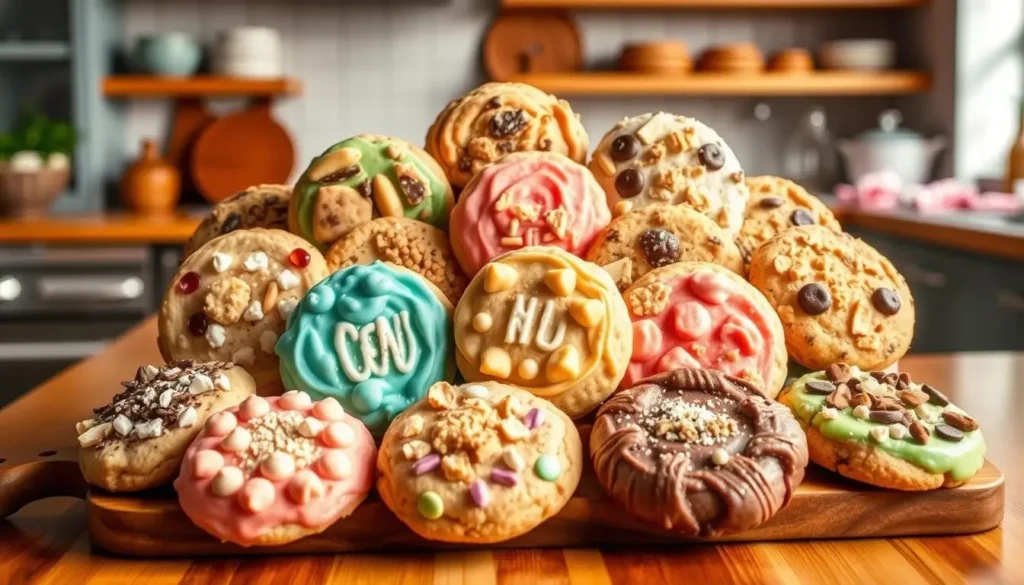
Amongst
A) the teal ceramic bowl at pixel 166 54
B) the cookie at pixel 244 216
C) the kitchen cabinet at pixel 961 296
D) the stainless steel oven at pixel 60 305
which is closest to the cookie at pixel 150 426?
the cookie at pixel 244 216

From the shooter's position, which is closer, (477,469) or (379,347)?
(477,469)

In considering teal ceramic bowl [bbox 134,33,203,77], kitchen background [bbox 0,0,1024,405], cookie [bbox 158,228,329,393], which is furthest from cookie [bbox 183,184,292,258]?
teal ceramic bowl [bbox 134,33,203,77]

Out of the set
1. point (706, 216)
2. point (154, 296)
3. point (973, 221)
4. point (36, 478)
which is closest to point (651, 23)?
point (973, 221)

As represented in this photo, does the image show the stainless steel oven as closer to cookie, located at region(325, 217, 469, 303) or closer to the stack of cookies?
the stack of cookies

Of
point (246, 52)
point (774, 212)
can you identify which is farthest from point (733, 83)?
point (774, 212)

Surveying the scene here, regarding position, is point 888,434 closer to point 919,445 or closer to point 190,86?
point 919,445
